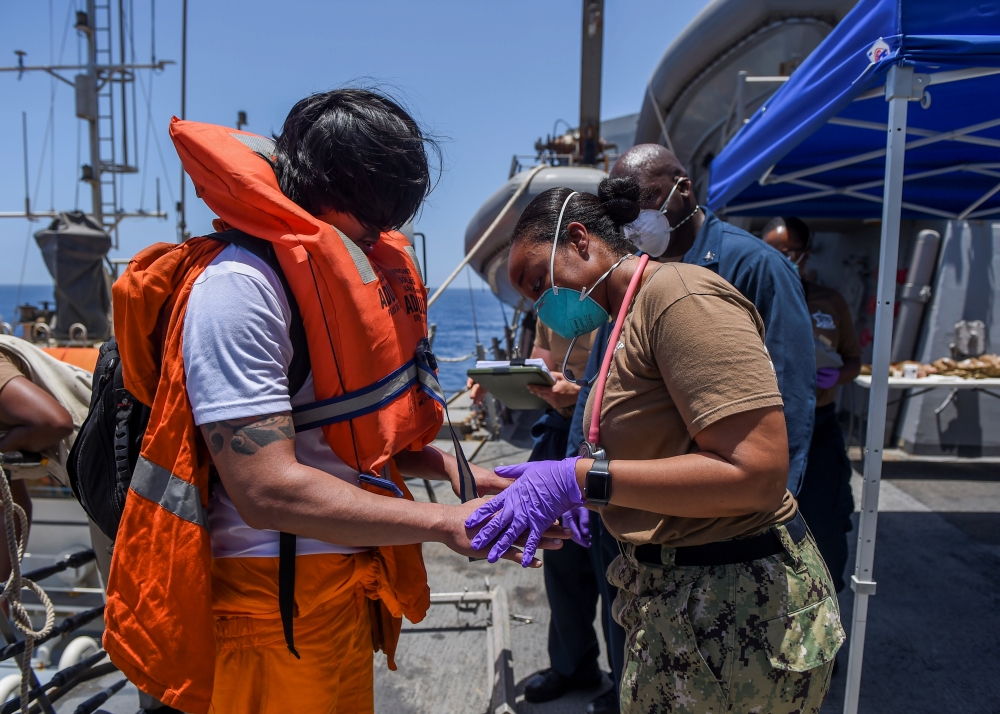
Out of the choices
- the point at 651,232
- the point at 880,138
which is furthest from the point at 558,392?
the point at 880,138

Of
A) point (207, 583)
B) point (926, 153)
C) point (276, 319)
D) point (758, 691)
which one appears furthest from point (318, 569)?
point (926, 153)

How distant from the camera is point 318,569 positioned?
1188mm

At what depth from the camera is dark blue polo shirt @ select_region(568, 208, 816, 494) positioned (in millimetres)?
1914

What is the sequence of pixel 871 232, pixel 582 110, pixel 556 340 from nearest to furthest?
pixel 556 340 < pixel 871 232 < pixel 582 110

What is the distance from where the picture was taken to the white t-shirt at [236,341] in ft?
3.28

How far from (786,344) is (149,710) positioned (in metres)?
2.43

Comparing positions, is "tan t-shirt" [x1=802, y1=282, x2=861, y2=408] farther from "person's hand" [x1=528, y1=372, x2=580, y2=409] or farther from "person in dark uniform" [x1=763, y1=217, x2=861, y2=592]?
"person's hand" [x1=528, y1=372, x2=580, y2=409]

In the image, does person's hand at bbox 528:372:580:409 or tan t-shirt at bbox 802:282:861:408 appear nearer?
person's hand at bbox 528:372:580:409

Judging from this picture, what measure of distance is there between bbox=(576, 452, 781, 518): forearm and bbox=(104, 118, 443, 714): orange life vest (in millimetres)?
457

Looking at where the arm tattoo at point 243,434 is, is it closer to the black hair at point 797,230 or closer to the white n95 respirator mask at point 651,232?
the white n95 respirator mask at point 651,232

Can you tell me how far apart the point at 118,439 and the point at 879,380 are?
213cm

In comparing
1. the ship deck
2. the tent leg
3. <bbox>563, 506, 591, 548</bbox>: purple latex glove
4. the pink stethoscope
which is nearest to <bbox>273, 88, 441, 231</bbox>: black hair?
the pink stethoscope

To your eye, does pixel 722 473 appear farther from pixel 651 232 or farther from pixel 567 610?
pixel 567 610

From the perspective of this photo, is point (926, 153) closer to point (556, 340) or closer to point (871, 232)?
point (556, 340)
